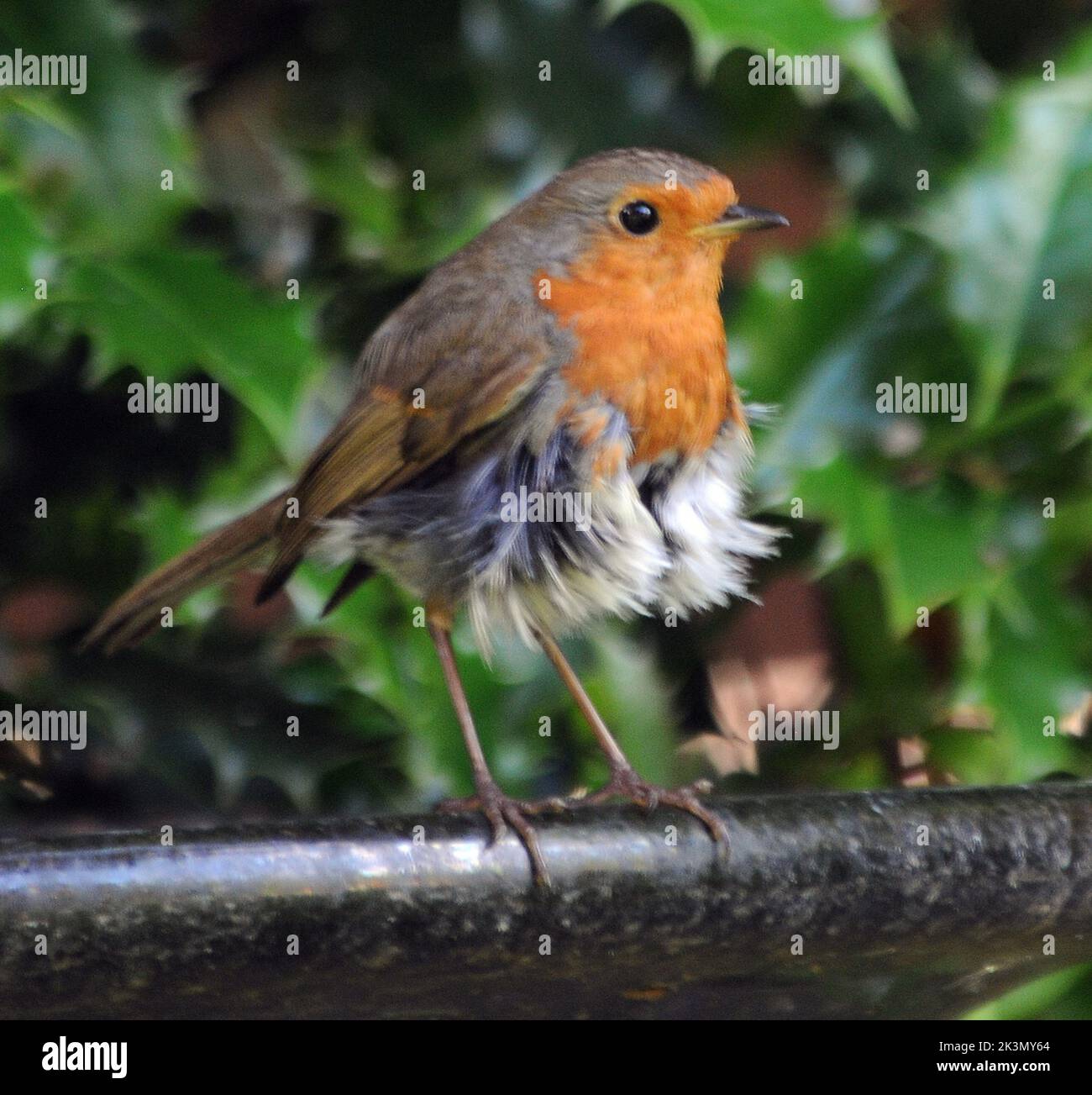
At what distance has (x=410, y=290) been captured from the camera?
8.82ft

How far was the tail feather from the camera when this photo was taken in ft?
7.42

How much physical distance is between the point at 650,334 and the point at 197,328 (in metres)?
0.62

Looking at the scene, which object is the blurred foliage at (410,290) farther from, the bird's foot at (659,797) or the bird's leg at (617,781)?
the bird's foot at (659,797)

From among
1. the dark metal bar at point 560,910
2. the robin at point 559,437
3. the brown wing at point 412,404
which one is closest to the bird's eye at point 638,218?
the robin at point 559,437

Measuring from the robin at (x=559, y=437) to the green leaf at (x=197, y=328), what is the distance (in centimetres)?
11

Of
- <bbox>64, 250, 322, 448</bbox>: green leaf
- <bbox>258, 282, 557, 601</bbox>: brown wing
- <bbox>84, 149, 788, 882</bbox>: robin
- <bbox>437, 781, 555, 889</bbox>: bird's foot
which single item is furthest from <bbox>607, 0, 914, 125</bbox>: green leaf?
<bbox>437, 781, 555, 889</bbox>: bird's foot

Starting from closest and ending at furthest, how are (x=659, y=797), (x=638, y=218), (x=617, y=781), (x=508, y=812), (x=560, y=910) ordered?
(x=560, y=910), (x=508, y=812), (x=659, y=797), (x=638, y=218), (x=617, y=781)

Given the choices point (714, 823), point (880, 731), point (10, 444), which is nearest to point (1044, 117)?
point (880, 731)

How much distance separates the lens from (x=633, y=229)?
6.80ft

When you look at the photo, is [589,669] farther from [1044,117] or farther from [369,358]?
[1044,117]

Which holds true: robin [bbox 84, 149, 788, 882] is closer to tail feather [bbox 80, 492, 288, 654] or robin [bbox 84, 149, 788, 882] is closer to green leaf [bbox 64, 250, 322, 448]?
tail feather [bbox 80, 492, 288, 654]

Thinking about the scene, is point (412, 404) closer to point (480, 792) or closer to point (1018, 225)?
point (480, 792)

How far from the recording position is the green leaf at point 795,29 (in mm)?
2137

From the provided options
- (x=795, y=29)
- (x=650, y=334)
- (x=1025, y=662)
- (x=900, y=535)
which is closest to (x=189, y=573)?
(x=650, y=334)
